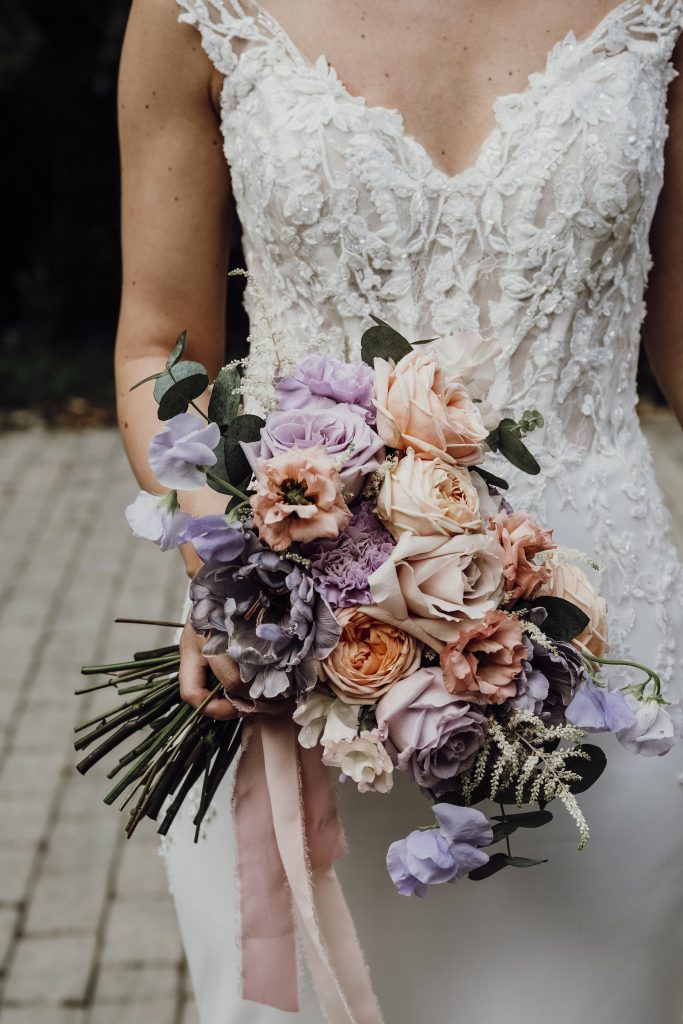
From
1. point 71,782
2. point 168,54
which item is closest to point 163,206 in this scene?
point 168,54

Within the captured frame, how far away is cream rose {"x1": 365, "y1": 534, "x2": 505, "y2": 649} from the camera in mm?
1266

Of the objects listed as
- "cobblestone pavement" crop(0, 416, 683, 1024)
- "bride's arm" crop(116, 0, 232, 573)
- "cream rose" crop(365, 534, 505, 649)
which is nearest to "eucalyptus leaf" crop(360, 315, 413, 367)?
"cream rose" crop(365, 534, 505, 649)

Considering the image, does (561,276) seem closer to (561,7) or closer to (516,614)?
(561,7)

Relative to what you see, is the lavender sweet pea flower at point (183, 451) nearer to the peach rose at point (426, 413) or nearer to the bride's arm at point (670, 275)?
the peach rose at point (426, 413)

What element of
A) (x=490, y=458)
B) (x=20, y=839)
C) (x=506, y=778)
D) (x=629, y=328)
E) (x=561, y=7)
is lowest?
(x=20, y=839)

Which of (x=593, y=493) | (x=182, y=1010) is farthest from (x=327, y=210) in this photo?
(x=182, y=1010)

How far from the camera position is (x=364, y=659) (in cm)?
129

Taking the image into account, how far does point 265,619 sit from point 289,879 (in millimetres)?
391

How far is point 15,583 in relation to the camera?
604 centimetres

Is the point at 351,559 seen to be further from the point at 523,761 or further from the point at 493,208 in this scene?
the point at 493,208

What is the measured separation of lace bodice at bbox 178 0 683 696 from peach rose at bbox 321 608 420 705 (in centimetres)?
62

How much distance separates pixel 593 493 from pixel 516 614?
64cm

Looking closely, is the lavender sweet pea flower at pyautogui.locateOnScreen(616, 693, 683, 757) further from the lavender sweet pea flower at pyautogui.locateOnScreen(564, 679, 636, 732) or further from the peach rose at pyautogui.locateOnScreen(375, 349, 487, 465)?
the peach rose at pyautogui.locateOnScreen(375, 349, 487, 465)

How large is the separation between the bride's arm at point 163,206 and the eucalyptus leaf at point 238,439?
48 centimetres
